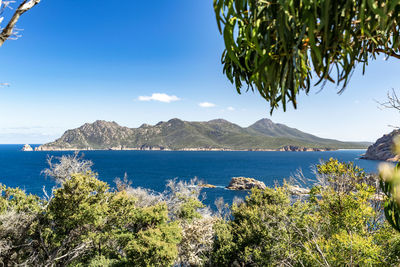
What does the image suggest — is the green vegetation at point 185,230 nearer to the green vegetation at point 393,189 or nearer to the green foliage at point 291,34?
the green vegetation at point 393,189

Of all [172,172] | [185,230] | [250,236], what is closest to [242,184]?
[172,172]

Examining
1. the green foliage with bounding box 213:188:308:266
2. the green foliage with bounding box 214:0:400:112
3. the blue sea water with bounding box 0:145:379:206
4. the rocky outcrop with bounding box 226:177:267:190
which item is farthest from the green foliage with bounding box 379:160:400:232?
the rocky outcrop with bounding box 226:177:267:190

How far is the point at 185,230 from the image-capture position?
19328 millimetres

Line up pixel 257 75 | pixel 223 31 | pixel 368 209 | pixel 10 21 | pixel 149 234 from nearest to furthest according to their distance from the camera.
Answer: pixel 223 31 < pixel 257 75 < pixel 10 21 < pixel 368 209 < pixel 149 234

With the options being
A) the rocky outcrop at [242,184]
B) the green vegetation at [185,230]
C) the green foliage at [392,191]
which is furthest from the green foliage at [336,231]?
the rocky outcrop at [242,184]

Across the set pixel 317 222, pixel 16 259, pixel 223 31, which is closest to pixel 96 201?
pixel 16 259

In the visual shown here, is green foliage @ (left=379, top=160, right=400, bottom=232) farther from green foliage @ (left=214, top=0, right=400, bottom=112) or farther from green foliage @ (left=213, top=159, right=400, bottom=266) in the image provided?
green foliage @ (left=213, top=159, right=400, bottom=266)

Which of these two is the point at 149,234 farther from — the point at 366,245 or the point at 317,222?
the point at 366,245

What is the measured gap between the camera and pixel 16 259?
13.5 m

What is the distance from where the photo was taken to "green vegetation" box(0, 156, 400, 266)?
7895mm

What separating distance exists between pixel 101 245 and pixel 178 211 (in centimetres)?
1016

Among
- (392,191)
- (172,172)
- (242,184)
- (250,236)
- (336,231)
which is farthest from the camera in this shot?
(172,172)

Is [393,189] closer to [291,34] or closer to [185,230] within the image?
[291,34]

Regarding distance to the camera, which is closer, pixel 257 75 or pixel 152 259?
pixel 257 75
